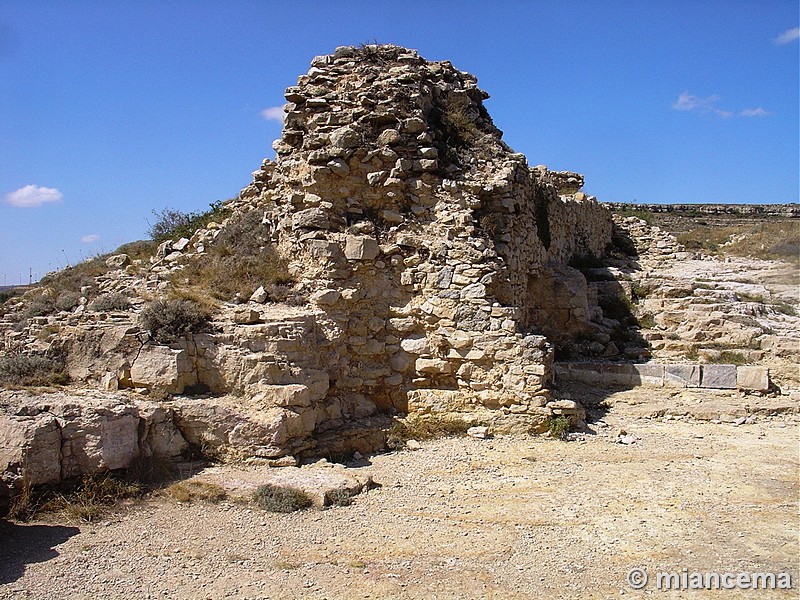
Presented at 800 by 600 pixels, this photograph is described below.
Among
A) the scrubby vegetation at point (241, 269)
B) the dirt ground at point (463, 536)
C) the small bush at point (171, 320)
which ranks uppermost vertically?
the scrubby vegetation at point (241, 269)

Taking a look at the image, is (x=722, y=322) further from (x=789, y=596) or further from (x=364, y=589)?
(x=364, y=589)

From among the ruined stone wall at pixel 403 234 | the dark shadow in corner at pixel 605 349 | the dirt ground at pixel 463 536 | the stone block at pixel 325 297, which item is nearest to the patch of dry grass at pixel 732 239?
the dark shadow in corner at pixel 605 349

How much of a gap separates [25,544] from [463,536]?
3.80 m

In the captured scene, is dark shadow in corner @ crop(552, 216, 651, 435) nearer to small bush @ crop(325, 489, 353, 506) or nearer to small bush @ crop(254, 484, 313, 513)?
small bush @ crop(325, 489, 353, 506)

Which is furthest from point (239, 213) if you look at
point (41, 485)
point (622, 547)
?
point (622, 547)

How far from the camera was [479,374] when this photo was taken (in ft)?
29.1

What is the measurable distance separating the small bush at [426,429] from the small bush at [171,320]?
2916 mm

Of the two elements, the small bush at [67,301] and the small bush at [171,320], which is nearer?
the small bush at [171,320]

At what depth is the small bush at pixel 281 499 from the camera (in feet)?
20.2

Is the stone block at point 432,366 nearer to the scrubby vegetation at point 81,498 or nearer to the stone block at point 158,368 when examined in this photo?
the stone block at point 158,368

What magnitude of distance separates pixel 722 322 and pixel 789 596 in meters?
8.19

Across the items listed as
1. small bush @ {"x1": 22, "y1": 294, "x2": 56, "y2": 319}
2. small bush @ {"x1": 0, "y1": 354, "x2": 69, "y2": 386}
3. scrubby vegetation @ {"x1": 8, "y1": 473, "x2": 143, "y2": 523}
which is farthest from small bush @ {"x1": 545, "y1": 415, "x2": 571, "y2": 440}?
small bush @ {"x1": 22, "y1": 294, "x2": 56, "y2": 319}

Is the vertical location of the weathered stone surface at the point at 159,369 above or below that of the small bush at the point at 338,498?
above

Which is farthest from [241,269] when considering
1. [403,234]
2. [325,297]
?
[403,234]
